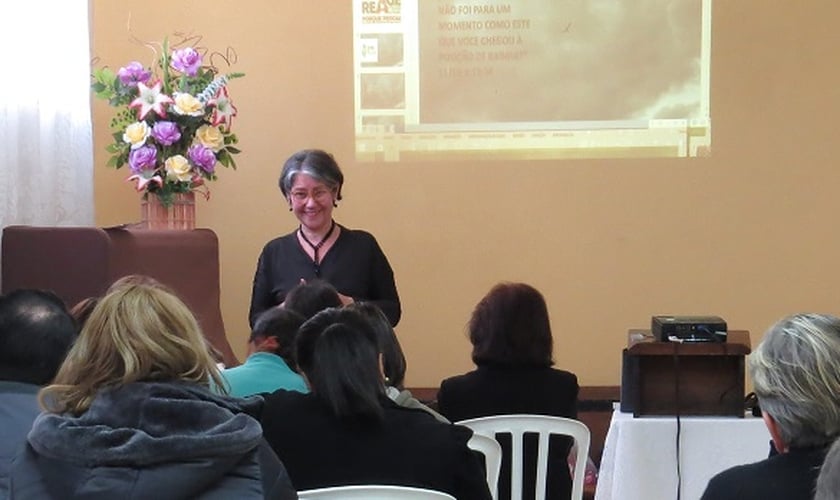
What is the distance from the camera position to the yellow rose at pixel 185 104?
3785 millimetres

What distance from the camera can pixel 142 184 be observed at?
12.5ft

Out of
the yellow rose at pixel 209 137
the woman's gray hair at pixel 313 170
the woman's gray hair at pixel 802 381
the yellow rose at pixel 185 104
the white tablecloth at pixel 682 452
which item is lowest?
the white tablecloth at pixel 682 452

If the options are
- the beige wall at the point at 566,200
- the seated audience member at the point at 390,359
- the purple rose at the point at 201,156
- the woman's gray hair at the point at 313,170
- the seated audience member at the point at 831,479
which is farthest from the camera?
the beige wall at the point at 566,200

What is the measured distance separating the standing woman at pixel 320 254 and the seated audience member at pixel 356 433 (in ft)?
4.91

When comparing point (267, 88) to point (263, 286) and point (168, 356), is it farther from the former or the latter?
point (168, 356)

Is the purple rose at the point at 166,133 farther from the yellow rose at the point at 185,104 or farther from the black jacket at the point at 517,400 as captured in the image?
the black jacket at the point at 517,400

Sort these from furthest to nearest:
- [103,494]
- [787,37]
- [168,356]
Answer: [787,37]
[168,356]
[103,494]

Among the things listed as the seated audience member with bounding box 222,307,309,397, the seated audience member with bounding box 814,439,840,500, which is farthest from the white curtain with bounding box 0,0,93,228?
the seated audience member with bounding box 814,439,840,500

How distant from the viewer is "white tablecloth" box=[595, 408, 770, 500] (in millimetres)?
3078

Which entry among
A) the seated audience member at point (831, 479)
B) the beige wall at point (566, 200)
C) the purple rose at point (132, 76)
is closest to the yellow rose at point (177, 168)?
the purple rose at point (132, 76)

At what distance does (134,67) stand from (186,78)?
18cm

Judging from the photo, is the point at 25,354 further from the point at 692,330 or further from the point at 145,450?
the point at 692,330

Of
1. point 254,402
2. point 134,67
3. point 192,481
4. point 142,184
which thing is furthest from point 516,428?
point 134,67

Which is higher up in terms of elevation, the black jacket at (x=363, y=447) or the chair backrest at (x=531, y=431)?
the black jacket at (x=363, y=447)
